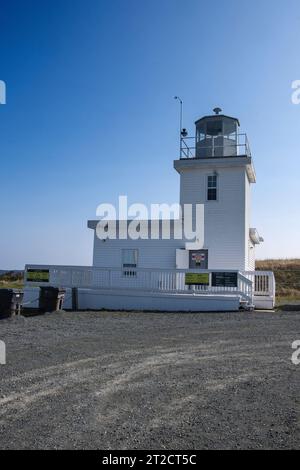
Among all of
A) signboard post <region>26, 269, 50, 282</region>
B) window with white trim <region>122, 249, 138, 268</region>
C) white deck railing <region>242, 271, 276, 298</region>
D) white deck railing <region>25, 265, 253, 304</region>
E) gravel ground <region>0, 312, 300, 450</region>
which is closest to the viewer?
gravel ground <region>0, 312, 300, 450</region>

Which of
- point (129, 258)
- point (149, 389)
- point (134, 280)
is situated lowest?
point (149, 389)

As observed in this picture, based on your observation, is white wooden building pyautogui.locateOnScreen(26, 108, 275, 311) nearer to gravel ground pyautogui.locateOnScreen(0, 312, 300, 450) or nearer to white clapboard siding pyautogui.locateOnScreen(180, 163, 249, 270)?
white clapboard siding pyautogui.locateOnScreen(180, 163, 249, 270)

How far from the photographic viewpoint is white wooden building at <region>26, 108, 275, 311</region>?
17.2 metres

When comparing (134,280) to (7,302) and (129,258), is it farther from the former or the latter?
(7,302)

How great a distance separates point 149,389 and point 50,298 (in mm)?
10587

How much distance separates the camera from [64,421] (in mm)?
5020

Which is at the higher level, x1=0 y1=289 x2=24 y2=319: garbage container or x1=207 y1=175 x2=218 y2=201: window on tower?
x1=207 y1=175 x2=218 y2=201: window on tower

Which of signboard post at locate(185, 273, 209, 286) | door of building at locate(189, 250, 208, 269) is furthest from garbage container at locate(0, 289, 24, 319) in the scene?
door of building at locate(189, 250, 208, 269)

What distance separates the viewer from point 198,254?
19578 millimetres

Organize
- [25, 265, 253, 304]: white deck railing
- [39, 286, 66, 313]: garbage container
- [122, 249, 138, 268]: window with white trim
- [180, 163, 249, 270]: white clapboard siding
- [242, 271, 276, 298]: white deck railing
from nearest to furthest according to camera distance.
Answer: [39, 286, 66, 313]: garbage container < [25, 265, 253, 304]: white deck railing < [242, 271, 276, 298]: white deck railing < [180, 163, 249, 270]: white clapboard siding < [122, 249, 138, 268]: window with white trim

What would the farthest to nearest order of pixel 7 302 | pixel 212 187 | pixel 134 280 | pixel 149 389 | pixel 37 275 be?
pixel 212 187 < pixel 37 275 < pixel 134 280 < pixel 7 302 < pixel 149 389

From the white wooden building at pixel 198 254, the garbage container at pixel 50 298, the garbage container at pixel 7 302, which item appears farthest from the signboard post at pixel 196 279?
the garbage container at pixel 7 302

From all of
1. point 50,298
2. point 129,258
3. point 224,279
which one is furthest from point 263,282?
point 50,298

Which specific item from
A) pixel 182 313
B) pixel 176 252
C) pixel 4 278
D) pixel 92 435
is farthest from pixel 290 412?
pixel 4 278
